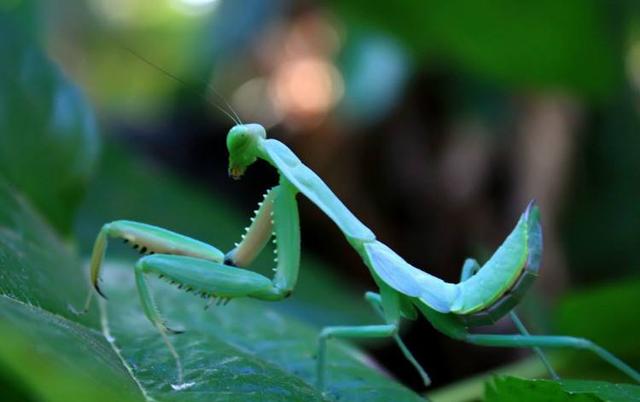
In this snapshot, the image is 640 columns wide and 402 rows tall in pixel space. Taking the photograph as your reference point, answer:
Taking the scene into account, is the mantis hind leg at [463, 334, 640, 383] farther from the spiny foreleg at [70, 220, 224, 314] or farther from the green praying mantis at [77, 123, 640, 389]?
the spiny foreleg at [70, 220, 224, 314]

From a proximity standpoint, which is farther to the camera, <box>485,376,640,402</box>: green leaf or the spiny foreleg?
the spiny foreleg

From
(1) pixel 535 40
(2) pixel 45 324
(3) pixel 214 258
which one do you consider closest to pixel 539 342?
(3) pixel 214 258

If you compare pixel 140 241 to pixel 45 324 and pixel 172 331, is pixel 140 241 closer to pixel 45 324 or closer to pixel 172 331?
pixel 172 331

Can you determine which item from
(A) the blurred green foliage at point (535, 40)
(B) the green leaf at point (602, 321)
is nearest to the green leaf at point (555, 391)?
(B) the green leaf at point (602, 321)

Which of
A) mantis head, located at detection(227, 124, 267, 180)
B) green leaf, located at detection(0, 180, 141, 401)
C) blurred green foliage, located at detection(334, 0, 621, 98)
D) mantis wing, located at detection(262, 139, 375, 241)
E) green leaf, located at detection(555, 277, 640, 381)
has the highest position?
blurred green foliage, located at detection(334, 0, 621, 98)

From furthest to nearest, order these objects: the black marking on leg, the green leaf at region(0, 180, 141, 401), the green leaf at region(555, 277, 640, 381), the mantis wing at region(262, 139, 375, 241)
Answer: the green leaf at region(555, 277, 640, 381) → the mantis wing at region(262, 139, 375, 241) → the black marking on leg → the green leaf at region(0, 180, 141, 401)

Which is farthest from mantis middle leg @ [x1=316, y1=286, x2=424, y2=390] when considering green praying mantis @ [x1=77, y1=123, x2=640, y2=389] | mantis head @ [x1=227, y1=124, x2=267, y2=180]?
mantis head @ [x1=227, y1=124, x2=267, y2=180]

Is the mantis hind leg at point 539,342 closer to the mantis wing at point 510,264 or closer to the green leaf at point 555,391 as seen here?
Answer: the mantis wing at point 510,264

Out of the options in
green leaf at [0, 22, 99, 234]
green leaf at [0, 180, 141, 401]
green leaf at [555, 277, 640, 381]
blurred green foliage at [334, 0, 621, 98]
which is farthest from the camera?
blurred green foliage at [334, 0, 621, 98]
